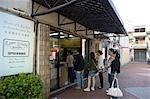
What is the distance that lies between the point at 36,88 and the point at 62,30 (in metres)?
5.04

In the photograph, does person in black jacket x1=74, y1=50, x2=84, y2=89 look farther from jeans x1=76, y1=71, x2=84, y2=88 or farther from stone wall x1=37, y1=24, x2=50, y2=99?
stone wall x1=37, y1=24, x2=50, y2=99

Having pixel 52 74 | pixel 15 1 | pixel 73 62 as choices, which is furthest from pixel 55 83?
A: pixel 15 1

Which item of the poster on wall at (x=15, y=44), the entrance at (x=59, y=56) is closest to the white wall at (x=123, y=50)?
the entrance at (x=59, y=56)

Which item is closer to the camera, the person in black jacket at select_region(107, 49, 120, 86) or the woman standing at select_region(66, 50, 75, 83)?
the person in black jacket at select_region(107, 49, 120, 86)

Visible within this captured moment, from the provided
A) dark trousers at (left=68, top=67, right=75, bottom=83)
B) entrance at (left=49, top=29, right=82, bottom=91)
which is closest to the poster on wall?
entrance at (left=49, top=29, right=82, bottom=91)

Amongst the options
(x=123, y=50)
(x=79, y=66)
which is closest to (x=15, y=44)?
(x=79, y=66)

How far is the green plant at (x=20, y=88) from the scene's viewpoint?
5234mm

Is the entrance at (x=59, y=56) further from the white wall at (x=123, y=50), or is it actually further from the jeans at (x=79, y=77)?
the white wall at (x=123, y=50)

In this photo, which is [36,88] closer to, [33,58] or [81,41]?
[33,58]

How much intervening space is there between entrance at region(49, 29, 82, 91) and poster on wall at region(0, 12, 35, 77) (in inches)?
92.4

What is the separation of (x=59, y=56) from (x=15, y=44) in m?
4.73

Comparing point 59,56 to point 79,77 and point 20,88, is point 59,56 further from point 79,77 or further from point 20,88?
point 20,88

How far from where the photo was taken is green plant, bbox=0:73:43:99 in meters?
5.23

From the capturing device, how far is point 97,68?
1123cm
